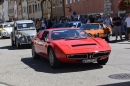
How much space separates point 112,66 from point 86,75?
1.71m

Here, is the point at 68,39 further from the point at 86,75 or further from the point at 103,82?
the point at 103,82

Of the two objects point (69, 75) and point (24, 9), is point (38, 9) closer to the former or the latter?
point (24, 9)

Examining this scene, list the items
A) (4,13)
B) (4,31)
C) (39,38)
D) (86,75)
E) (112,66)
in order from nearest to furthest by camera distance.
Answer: (86,75) < (112,66) < (39,38) < (4,31) < (4,13)

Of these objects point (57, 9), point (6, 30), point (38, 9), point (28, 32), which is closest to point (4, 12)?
point (38, 9)

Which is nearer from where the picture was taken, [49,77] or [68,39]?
[49,77]

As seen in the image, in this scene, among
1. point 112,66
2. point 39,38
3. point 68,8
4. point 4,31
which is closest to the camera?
point 112,66

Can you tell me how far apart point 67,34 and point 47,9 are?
147 ft

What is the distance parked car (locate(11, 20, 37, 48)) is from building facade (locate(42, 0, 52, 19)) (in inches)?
1258

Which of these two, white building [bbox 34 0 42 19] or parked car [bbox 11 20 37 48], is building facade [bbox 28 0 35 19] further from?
parked car [bbox 11 20 37 48]

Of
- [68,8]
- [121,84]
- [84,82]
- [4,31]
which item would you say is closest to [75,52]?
[84,82]

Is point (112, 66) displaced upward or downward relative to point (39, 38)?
downward

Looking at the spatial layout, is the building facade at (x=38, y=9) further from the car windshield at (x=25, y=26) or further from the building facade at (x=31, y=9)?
the car windshield at (x=25, y=26)

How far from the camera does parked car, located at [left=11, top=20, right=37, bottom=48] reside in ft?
65.4

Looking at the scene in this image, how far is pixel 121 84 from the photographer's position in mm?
7973
